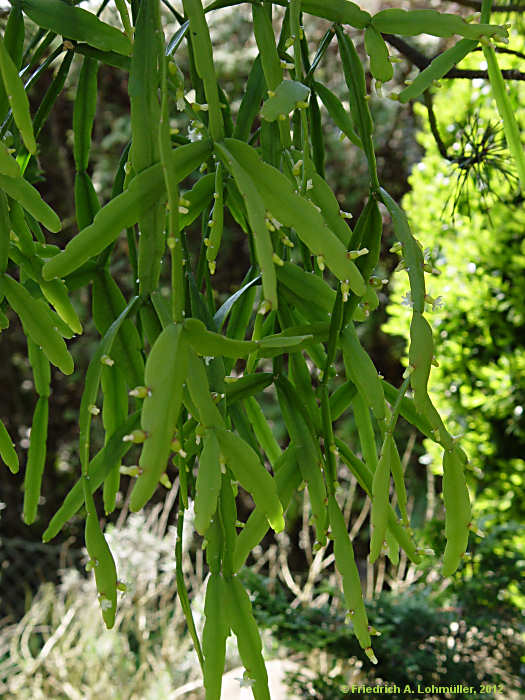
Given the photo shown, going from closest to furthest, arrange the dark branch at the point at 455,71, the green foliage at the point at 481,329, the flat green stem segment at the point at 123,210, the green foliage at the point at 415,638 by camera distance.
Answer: the flat green stem segment at the point at 123,210 < the dark branch at the point at 455,71 < the green foliage at the point at 415,638 < the green foliage at the point at 481,329

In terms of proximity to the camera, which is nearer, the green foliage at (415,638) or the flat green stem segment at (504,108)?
the flat green stem segment at (504,108)

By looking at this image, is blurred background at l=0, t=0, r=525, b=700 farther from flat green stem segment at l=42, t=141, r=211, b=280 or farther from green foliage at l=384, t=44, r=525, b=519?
flat green stem segment at l=42, t=141, r=211, b=280

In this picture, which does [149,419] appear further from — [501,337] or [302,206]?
[501,337]

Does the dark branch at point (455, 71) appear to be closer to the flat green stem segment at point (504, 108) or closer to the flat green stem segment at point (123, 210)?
the flat green stem segment at point (504, 108)

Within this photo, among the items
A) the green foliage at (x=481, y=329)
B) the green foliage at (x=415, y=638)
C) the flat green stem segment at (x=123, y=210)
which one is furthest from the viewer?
the green foliage at (x=481, y=329)

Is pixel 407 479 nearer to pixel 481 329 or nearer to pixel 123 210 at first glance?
pixel 481 329

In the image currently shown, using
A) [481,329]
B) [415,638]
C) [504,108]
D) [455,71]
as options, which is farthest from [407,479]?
[504,108]

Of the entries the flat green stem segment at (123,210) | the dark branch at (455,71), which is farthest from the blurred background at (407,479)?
the flat green stem segment at (123,210)

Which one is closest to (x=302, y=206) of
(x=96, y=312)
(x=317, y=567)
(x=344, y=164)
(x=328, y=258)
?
(x=328, y=258)

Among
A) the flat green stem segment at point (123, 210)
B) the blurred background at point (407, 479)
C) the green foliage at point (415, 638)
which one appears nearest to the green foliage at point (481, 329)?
the blurred background at point (407, 479)

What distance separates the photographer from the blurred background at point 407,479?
1349 millimetres

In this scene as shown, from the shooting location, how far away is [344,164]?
2.66 metres

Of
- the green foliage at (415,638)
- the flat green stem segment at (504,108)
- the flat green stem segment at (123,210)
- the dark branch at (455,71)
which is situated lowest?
the green foliage at (415,638)

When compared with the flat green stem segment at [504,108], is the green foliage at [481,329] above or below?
above
